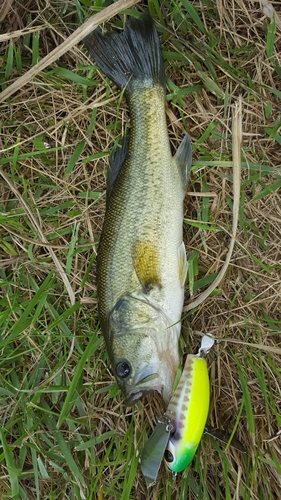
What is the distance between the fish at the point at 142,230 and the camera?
8.28 ft

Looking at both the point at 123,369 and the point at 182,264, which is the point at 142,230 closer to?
the point at 182,264

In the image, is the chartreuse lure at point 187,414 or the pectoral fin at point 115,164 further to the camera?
the pectoral fin at point 115,164

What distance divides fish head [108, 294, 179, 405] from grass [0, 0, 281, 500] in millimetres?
263

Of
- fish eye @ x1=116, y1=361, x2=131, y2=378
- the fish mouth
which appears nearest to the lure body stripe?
the fish mouth

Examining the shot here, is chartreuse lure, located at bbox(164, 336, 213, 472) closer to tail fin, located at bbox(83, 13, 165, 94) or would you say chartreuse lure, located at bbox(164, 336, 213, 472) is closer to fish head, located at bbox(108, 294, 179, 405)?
fish head, located at bbox(108, 294, 179, 405)

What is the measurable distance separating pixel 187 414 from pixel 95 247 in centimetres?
100

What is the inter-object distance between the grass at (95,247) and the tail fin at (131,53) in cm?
12

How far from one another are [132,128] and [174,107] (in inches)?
12.7

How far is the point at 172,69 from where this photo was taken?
283 cm

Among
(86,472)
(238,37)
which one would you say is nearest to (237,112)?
(238,37)

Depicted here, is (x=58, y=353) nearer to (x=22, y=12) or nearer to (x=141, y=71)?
(x=141, y=71)

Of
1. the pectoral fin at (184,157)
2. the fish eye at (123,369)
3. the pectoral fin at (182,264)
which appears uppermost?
the pectoral fin at (184,157)

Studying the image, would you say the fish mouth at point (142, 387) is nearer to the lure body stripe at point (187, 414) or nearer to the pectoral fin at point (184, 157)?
the lure body stripe at point (187, 414)

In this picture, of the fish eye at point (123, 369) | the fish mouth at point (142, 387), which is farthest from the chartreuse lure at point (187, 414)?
the fish eye at point (123, 369)
